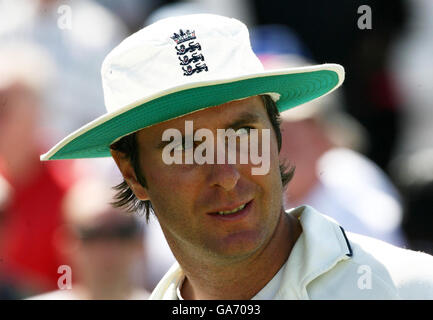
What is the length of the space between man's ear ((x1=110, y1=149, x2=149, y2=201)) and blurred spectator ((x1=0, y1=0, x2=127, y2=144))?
172 cm

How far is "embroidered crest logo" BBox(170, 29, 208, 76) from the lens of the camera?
2834 millimetres

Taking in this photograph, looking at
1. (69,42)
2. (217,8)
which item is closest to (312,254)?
(69,42)

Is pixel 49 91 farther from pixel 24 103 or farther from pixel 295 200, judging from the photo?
pixel 295 200

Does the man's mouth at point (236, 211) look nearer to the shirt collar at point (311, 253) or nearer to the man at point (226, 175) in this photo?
the man at point (226, 175)

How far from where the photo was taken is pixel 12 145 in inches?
192

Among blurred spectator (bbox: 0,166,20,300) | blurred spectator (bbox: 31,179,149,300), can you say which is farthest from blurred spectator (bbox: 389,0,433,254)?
blurred spectator (bbox: 0,166,20,300)

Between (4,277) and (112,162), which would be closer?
(112,162)

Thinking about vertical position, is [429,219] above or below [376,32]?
below

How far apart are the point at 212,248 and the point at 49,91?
2.45 meters

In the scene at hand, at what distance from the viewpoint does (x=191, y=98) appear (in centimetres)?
277

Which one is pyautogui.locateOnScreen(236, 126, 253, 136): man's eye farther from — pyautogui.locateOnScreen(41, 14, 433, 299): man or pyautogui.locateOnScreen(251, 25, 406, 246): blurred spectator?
pyautogui.locateOnScreen(251, 25, 406, 246): blurred spectator

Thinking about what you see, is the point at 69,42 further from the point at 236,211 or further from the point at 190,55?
the point at 236,211

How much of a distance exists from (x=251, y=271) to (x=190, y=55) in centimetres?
72
